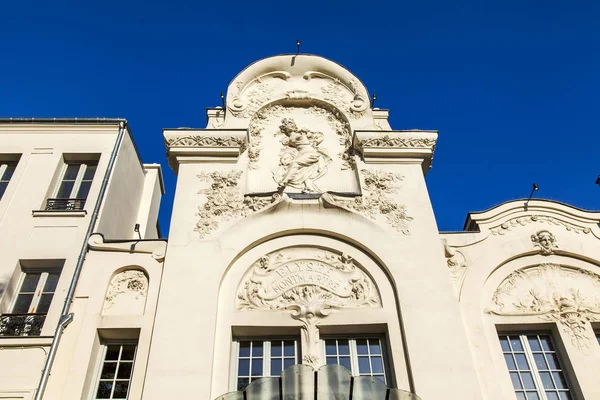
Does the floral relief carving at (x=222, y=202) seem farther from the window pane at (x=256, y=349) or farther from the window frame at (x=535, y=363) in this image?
the window frame at (x=535, y=363)

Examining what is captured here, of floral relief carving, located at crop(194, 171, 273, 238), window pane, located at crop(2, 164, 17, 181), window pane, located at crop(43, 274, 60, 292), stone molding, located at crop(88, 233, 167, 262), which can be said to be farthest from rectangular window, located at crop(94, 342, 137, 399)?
window pane, located at crop(2, 164, 17, 181)

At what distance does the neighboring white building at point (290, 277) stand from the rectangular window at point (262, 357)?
0.09ft

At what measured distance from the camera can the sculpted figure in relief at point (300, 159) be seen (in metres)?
12.9

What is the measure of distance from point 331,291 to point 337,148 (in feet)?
14.5

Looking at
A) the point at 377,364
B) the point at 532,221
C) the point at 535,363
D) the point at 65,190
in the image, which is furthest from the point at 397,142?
the point at 65,190

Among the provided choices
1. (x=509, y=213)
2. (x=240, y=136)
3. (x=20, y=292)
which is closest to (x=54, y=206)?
(x=20, y=292)

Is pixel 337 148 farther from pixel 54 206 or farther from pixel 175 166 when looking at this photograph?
pixel 54 206

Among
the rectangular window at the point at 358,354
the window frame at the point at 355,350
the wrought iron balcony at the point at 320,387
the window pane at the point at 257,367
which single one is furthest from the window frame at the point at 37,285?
the rectangular window at the point at 358,354

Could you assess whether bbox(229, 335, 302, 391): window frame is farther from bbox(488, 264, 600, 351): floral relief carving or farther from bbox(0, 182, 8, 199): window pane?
bbox(0, 182, 8, 199): window pane

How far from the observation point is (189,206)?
1210 cm

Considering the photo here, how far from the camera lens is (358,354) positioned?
10070 millimetres

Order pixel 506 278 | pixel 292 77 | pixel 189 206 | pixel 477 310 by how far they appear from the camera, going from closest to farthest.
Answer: pixel 477 310 → pixel 506 278 → pixel 189 206 → pixel 292 77

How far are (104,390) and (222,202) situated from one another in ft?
14.8

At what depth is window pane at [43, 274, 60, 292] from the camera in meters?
10.9
